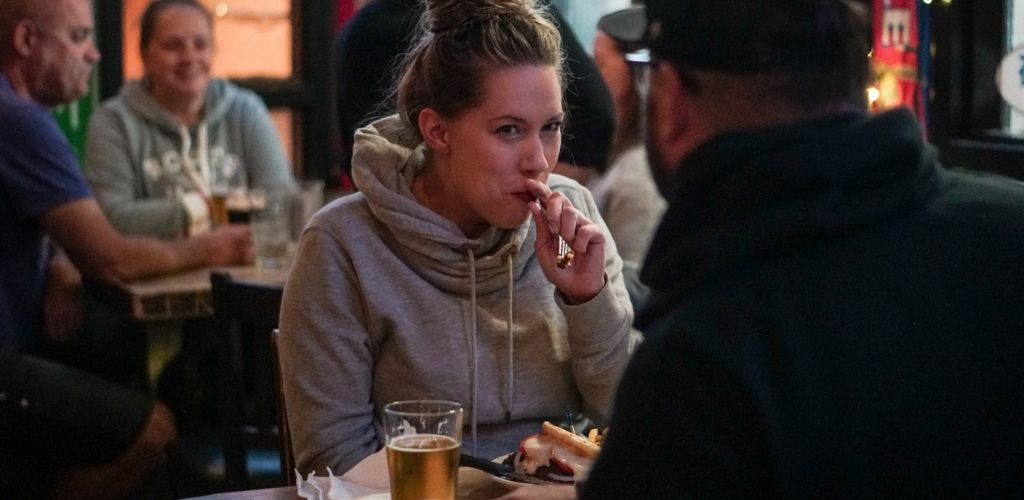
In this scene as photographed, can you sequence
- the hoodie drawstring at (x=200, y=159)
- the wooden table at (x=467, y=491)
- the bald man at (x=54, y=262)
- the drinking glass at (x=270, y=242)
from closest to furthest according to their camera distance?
the wooden table at (x=467, y=491)
the bald man at (x=54, y=262)
the drinking glass at (x=270, y=242)
the hoodie drawstring at (x=200, y=159)

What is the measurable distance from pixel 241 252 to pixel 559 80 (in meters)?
1.90

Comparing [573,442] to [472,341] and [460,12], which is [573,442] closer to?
[472,341]

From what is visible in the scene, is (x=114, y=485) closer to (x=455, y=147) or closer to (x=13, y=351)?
(x=13, y=351)

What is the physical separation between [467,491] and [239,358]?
0.99 meters

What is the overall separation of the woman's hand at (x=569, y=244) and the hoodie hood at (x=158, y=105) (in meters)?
2.72

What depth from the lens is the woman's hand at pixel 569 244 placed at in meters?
1.90

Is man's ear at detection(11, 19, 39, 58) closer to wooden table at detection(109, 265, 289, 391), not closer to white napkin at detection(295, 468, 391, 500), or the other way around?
wooden table at detection(109, 265, 289, 391)

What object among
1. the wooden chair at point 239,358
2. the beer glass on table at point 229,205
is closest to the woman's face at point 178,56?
the beer glass on table at point 229,205

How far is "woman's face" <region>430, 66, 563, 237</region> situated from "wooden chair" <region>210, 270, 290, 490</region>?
1.65 ft

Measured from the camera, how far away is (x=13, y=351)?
310 cm

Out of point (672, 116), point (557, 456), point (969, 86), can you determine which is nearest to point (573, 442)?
point (557, 456)

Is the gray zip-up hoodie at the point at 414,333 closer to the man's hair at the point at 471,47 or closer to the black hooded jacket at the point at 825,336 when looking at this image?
the man's hair at the point at 471,47

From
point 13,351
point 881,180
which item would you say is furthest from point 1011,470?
point 13,351

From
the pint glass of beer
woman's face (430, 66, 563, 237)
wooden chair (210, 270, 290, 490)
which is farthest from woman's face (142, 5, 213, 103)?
the pint glass of beer
